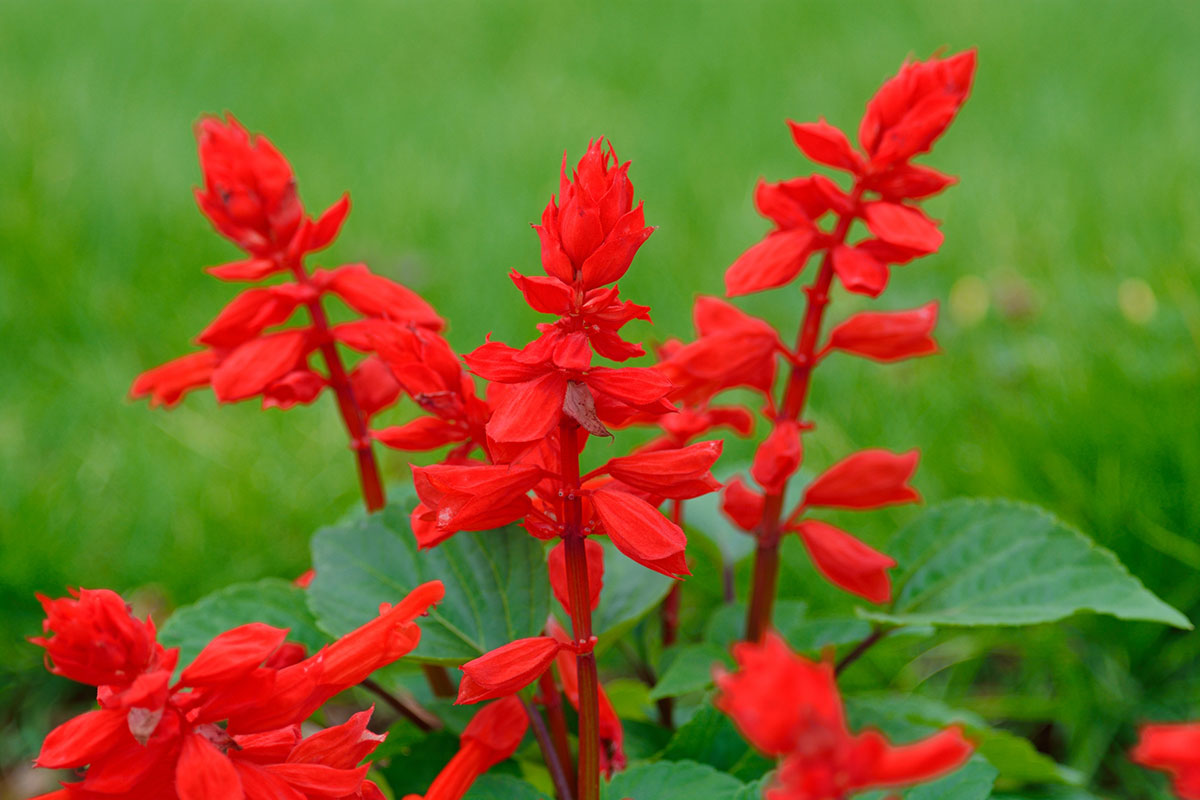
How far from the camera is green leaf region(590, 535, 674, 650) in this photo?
1.24m

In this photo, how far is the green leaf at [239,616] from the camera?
131 centimetres

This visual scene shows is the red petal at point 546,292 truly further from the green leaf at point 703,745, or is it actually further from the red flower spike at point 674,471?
the green leaf at point 703,745

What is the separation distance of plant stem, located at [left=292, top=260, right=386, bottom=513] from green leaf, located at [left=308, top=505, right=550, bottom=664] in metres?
0.05

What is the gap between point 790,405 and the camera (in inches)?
48.3

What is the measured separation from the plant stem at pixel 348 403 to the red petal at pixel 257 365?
3cm

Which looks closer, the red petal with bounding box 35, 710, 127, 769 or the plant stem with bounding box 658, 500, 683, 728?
the red petal with bounding box 35, 710, 127, 769

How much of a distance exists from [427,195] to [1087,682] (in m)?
2.78

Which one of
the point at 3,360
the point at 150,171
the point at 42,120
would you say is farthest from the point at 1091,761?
the point at 42,120

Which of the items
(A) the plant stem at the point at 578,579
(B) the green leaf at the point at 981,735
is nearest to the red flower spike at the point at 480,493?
(A) the plant stem at the point at 578,579

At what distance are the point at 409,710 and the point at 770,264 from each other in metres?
0.67

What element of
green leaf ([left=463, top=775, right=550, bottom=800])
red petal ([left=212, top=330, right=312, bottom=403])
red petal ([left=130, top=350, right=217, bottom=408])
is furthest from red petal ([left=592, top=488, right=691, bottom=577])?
red petal ([left=130, top=350, right=217, bottom=408])

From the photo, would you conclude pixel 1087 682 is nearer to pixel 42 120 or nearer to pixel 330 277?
pixel 330 277

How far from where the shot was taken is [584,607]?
0.86 meters

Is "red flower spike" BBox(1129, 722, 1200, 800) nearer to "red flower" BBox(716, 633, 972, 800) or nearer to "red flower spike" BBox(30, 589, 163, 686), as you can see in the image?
"red flower" BBox(716, 633, 972, 800)
